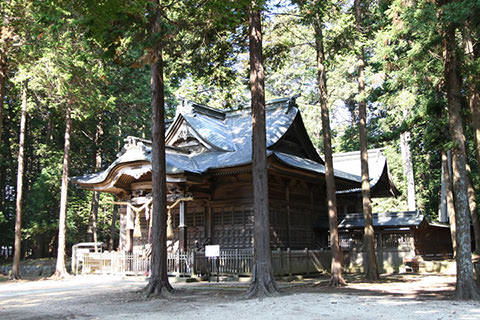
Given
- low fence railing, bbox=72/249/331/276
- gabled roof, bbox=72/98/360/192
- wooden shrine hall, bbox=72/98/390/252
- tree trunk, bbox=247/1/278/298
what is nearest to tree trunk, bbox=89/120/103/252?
wooden shrine hall, bbox=72/98/390/252

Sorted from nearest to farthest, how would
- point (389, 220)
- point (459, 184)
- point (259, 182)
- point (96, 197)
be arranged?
1. point (459, 184)
2. point (259, 182)
3. point (389, 220)
4. point (96, 197)

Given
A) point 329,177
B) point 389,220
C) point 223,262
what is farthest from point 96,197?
point 329,177

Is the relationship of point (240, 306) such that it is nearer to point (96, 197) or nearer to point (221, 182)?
point (221, 182)

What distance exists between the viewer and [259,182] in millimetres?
12750

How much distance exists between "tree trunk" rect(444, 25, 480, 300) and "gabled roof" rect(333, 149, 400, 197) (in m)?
15.4

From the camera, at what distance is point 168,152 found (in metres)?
21.3

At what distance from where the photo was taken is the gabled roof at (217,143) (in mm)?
19844

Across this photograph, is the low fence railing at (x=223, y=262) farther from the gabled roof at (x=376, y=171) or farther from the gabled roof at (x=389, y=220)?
the gabled roof at (x=376, y=171)

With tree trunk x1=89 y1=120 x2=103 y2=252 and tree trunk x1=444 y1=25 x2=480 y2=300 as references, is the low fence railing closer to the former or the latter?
tree trunk x1=89 y1=120 x2=103 y2=252

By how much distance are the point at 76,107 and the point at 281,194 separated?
434 inches

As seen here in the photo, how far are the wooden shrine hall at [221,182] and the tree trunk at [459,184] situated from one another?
763 centimetres

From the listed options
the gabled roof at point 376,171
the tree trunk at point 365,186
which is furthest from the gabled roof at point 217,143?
the gabled roof at point 376,171

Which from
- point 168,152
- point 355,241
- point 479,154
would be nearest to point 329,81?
point 355,241

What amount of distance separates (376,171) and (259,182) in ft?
57.4
